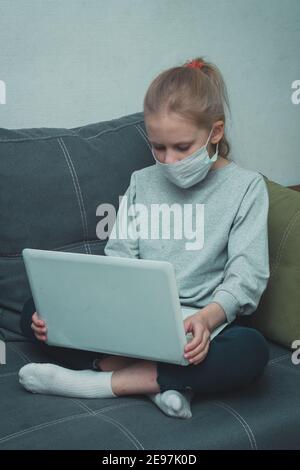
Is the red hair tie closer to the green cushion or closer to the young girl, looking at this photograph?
the young girl

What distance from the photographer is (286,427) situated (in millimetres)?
1205

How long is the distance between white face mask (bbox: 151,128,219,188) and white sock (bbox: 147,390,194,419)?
42cm

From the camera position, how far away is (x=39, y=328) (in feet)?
4.32

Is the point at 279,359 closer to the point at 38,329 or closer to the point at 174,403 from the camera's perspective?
the point at 174,403

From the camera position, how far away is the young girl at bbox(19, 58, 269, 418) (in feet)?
4.07

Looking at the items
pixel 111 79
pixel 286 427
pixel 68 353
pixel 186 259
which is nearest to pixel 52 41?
pixel 111 79

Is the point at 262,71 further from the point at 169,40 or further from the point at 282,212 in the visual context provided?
the point at 282,212

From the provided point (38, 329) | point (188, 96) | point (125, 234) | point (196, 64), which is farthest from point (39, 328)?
point (196, 64)

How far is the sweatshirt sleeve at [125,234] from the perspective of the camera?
153 cm

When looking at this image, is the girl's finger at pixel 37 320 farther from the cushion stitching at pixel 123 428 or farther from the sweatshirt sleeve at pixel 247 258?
the sweatshirt sleeve at pixel 247 258

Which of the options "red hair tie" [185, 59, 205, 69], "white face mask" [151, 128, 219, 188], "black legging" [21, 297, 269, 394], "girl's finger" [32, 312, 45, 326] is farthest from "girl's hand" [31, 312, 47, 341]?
"red hair tie" [185, 59, 205, 69]

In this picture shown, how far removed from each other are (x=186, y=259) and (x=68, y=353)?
30cm

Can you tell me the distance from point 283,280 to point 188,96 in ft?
1.36

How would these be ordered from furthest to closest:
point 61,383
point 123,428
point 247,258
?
1. point 247,258
2. point 61,383
3. point 123,428
